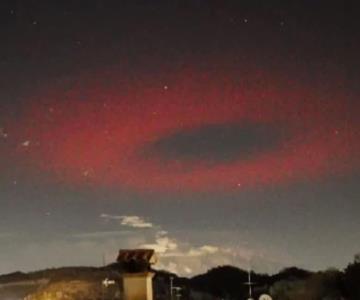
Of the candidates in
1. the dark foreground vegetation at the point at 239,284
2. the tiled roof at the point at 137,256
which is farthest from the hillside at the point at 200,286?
the tiled roof at the point at 137,256

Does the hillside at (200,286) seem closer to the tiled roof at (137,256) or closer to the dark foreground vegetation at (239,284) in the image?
the dark foreground vegetation at (239,284)

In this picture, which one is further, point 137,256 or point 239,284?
point 239,284

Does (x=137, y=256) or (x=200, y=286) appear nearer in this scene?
(x=137, y=256)

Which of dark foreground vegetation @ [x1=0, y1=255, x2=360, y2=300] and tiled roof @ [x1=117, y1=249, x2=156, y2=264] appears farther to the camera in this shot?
dark foreground vegetation @ [x1=0, y1=255, x2=360, y2=300]

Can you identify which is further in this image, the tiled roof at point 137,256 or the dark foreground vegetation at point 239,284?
the dark foreground vegetation at point 239,284

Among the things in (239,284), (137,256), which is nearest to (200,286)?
(239,284)

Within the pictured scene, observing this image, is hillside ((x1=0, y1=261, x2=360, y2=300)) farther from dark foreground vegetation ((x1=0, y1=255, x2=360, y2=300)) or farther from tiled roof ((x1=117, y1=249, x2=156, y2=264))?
tiled roof ((x1=117, y1=249, x2=156, y2=264))

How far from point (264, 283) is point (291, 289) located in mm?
27090

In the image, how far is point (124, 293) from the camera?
554 inches

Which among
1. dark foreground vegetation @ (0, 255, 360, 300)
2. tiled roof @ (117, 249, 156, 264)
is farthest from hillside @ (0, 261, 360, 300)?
tiled roof @ (117, 249, 156, 264)

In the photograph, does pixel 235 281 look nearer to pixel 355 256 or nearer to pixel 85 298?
pixel 85 298

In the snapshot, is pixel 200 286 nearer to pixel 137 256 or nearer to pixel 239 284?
pixel 239 284

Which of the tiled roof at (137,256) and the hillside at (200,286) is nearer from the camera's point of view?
the tiled roof at (137,256)

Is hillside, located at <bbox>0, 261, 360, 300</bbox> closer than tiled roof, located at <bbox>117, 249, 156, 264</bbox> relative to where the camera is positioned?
No
